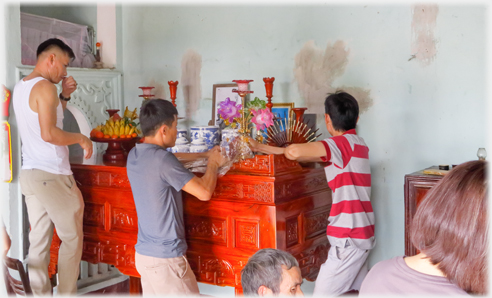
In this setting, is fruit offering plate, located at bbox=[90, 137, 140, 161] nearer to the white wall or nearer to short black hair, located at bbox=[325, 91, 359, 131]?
the white wall

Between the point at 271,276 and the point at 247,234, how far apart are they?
2.87 feet

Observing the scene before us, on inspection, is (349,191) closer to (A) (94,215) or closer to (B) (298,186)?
(B) (298,186)

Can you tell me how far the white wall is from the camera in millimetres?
2865

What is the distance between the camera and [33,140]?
114 inches

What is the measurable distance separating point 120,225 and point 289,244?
1147 mm

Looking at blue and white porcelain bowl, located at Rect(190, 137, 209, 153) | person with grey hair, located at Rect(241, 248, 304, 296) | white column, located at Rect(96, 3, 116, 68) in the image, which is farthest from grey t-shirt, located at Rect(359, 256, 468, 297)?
white column, located at Rect(96, 3, 116, 68)

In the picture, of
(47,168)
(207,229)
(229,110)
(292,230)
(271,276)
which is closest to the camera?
(271,276)

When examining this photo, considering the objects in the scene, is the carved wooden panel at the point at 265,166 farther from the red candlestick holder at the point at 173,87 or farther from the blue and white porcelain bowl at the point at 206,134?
the red candlestick holder at the point at 173,87

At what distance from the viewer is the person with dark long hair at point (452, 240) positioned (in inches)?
45.9

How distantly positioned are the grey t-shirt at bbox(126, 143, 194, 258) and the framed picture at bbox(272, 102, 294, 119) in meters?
1.19

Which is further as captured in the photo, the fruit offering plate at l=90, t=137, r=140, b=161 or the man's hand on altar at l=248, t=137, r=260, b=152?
the fruit offering plate at l=90, t=137, r=140, b=161

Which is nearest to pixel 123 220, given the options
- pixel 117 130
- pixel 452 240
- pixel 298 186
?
pixel 117 130

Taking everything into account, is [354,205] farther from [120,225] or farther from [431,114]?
[120,225]

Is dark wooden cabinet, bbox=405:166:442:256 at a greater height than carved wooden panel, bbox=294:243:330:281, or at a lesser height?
greater
